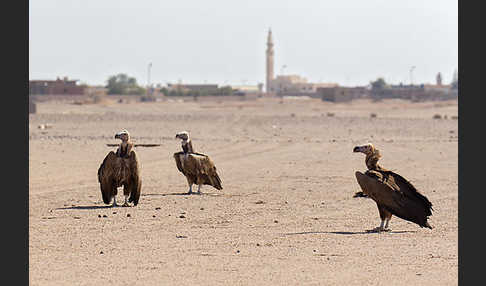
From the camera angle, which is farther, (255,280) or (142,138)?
(142,138)

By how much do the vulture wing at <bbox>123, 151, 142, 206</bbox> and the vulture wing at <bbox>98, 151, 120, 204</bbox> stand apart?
0.21 meters

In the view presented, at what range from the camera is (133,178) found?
16.2m

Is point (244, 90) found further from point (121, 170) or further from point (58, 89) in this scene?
point (121, 170)

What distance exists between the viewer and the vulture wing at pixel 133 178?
15984 millimetres

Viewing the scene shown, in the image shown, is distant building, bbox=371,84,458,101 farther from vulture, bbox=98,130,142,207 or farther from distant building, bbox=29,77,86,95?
vulture, bbox=98,130,142,207

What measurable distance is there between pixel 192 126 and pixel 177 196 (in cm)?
3110

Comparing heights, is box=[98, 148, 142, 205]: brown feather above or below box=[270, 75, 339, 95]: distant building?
below

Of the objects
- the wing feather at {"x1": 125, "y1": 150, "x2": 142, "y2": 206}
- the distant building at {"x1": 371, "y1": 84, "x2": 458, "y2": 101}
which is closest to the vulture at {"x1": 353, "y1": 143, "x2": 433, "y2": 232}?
the wing feather at {"x1": 125, "y1": 150, "x2": 142, "y2": 206}

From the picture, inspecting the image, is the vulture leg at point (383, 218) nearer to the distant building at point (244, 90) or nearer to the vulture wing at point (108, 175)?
the vulture wing at point (108, 175)

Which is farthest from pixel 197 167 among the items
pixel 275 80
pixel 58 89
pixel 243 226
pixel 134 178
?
pixel 275 80

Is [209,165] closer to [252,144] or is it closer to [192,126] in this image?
[252,144]

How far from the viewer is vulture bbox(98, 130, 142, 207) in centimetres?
1598

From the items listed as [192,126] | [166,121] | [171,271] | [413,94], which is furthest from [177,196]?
[413,94]

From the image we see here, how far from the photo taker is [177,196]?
1847 centimetres
